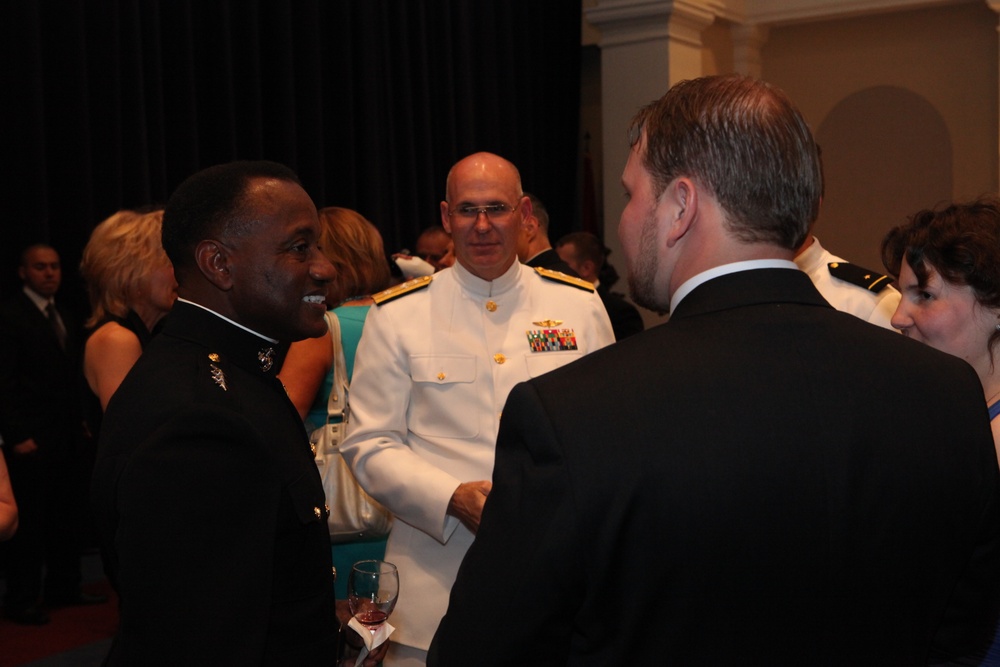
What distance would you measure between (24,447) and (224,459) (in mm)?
3986

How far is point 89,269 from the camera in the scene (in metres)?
3.03

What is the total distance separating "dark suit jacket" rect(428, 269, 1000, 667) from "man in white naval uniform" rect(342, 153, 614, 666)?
1166 millimetres

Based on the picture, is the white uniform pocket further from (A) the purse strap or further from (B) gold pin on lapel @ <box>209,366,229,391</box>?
(B) gold pin on lapel @ <box>209,366,229,391</box>

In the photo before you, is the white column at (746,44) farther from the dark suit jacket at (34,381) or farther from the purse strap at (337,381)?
the purse strap at (337,381)

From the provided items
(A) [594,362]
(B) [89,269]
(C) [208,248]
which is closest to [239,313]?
(C) [208,248]

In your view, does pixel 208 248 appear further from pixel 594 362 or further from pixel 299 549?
pixel 594 362

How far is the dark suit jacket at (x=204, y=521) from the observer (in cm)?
131

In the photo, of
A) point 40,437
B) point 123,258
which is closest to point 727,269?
point 123,258

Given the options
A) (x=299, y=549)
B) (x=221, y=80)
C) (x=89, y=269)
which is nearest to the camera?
(x=299, y=549)

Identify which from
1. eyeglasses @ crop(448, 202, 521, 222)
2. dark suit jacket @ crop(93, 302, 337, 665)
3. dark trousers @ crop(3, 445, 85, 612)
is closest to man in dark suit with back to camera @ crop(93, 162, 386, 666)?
dark suit jacket @ crop(93, 302, 337, 665)

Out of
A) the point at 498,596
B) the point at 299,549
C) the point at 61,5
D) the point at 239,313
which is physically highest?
the point at 61,5

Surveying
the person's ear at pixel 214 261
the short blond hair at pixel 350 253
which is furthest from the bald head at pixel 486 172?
the person's ear at pixel 214 261

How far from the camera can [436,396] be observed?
2418mm

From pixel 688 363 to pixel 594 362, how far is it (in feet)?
0.31
